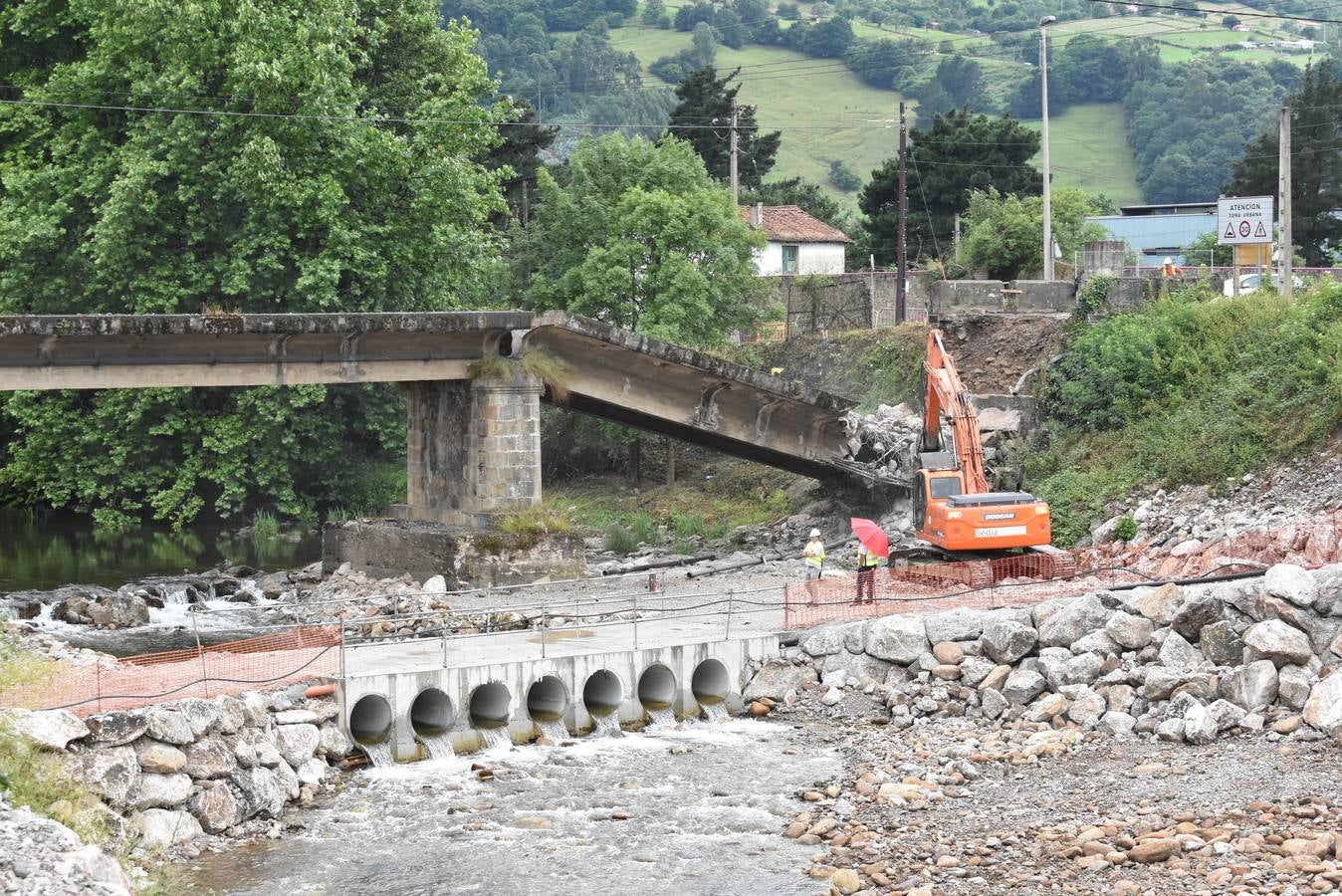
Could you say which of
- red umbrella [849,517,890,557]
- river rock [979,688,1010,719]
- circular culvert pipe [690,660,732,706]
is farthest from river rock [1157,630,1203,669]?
red umbrella [849,517,890,557]

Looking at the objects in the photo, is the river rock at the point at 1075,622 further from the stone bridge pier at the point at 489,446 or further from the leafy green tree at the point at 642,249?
the leafy green tree at the point at 642,249

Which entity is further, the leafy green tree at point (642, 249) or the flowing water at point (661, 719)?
the leafy green tree at point (642, 249)

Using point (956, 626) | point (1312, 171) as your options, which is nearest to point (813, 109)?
point (1312, 171)

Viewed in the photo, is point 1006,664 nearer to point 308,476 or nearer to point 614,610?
point 614,610

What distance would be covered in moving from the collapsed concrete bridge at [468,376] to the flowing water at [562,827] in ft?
43.0

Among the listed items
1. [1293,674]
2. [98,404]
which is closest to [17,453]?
[98,404]

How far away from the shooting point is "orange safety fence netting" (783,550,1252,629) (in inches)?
1113

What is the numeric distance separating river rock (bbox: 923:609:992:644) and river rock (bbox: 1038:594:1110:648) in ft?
3.54

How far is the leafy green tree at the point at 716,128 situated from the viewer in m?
87.6

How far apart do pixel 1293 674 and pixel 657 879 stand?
30.3 ft

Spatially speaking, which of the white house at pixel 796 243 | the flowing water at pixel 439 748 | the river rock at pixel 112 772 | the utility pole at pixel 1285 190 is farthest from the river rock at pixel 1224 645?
the white house at pixel 796 243

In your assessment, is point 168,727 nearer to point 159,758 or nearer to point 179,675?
point 159,758

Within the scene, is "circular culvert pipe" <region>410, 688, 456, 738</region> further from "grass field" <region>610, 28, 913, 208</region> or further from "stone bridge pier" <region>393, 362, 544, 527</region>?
"grass field" <region>610, 28, 913, 208</region>

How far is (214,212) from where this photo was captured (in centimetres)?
4550
